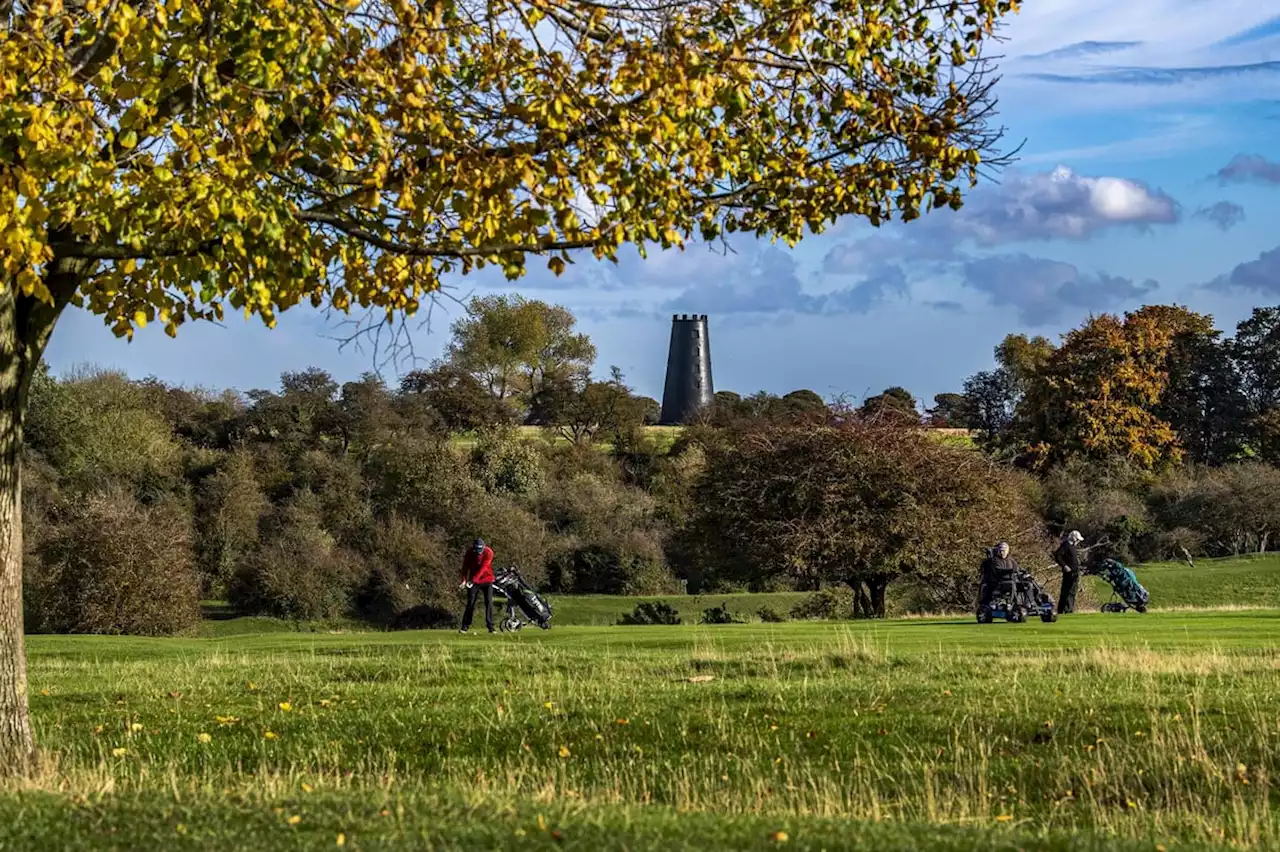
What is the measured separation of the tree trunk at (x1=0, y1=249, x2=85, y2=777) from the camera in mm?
10617

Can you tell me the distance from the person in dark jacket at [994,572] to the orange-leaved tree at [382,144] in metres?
14.9

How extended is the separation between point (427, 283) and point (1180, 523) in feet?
171

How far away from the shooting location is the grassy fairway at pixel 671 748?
7.55 m

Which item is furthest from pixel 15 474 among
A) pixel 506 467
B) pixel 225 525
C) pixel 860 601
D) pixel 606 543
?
pixel 506 467

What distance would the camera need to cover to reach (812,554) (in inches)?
1479

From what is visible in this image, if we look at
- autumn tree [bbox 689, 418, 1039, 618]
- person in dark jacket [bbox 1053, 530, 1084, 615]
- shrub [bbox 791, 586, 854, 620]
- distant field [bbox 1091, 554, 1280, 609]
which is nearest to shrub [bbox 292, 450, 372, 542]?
autumn tree [bbox 689, 418, 1039, 618]

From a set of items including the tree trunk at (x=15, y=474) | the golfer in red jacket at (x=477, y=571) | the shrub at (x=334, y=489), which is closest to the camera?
the tree trunk at (x=15, y=474)

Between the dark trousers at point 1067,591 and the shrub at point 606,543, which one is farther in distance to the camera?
the shrub at point 606,543

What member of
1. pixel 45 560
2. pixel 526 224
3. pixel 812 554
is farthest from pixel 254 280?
pixel 45 560

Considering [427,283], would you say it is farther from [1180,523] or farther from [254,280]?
[1180,523]

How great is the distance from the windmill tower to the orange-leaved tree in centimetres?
8408

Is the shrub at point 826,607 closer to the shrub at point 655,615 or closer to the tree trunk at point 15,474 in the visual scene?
the shrub at point 655,615

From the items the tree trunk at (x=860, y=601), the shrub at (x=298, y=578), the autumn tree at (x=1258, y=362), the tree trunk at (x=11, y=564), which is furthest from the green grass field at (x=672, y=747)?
the autumn tree at (x=1258, y=362)

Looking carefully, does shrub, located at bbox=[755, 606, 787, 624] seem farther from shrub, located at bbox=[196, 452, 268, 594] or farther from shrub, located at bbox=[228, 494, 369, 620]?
shrub, located at bbox=[196, 452, 268, 594]
